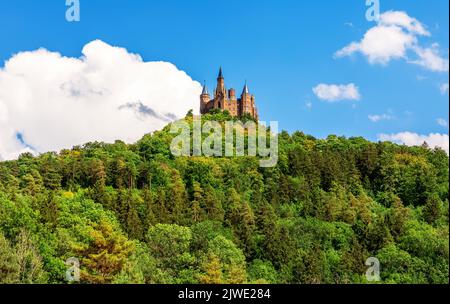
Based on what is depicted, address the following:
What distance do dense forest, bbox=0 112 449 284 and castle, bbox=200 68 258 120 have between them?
1591 cm

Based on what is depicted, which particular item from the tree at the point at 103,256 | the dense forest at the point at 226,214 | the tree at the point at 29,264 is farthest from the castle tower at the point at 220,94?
the tree at the point at 29,264

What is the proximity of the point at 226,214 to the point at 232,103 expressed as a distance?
4766cm

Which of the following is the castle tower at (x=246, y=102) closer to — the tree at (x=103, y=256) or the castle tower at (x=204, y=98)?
the castle tower at (x=204, y=98)

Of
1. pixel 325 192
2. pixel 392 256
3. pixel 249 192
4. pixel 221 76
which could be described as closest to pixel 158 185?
pixel 249 192

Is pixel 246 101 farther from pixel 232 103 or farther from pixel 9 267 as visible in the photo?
pixel 9 267

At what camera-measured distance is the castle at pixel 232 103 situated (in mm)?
102500

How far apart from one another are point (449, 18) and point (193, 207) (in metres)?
39.4

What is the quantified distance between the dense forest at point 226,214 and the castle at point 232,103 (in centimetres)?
1591

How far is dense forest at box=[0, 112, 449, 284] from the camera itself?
3788 centimetres

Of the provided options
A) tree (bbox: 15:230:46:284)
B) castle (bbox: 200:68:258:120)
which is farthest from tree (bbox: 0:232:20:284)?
castle (bbox: 200:68:258:120)

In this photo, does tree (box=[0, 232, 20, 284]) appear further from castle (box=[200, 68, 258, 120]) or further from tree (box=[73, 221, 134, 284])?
castle (box=[200, 68, 258, 120])

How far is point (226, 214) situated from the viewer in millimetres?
57344

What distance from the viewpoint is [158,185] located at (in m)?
67.7

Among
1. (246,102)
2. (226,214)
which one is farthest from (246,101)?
(226,214)
